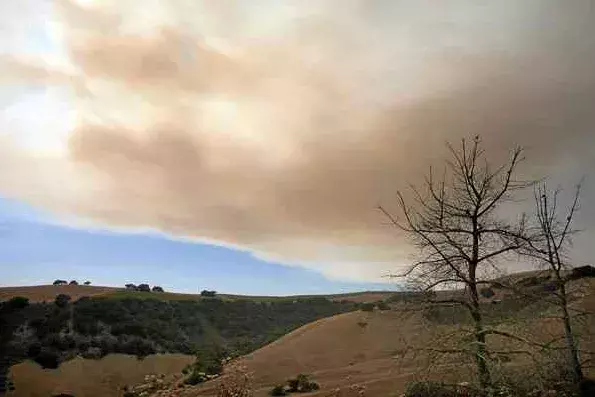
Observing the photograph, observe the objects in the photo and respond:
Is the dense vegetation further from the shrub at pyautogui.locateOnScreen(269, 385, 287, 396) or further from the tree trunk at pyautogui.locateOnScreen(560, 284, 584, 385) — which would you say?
the tree trunk at pyautogui.locateOnScreen(560, 284, 584, 385)

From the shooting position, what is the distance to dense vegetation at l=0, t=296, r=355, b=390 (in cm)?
3588

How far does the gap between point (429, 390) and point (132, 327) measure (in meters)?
39.1

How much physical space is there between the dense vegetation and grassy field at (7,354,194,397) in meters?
1.00

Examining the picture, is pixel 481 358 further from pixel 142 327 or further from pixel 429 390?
pixel 142 327

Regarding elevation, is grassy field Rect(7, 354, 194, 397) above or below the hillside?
below

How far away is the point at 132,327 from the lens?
146 ft

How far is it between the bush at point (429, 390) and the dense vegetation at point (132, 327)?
56.6 ft

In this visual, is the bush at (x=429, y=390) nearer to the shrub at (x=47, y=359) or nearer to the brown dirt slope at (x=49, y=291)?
the shrub at (x=47, y=359)

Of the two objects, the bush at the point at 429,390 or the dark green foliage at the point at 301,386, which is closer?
the bush at the point at 429,390

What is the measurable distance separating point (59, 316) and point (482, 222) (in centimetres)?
4225

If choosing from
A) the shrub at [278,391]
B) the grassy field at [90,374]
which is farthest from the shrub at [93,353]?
the shrub at [278,391]

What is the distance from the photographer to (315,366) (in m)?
33.1

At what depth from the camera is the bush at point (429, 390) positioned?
9.21m

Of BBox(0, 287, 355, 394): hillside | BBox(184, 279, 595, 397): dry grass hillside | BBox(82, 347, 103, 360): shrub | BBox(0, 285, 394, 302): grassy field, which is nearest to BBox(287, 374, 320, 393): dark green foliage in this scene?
BBox(184, 279, 595, 397): dry grass hillside
